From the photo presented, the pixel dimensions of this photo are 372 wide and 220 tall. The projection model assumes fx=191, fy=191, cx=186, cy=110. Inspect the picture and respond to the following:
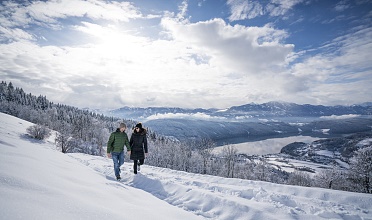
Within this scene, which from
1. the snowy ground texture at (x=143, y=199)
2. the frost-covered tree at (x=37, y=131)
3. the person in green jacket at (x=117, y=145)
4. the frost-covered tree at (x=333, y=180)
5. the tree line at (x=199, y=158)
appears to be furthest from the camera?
the frost-covered tree at (x=333, y=180)

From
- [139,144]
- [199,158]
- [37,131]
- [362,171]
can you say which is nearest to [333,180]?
[362,171]

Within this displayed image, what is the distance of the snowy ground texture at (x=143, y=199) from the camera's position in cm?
311

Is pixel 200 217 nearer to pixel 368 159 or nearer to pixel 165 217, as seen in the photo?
pixel 165 217

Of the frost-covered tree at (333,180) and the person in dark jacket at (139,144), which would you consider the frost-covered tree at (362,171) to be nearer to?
the frost-covered tree at (333,180)

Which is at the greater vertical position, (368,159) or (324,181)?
(368,159)

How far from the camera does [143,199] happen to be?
6434mm

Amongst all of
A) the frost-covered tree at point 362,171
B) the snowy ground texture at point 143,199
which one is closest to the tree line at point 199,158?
the frost-covered tree at point 362,171

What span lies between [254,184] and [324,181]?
51635mm

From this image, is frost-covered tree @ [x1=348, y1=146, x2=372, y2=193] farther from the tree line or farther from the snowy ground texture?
the snowy ground texture

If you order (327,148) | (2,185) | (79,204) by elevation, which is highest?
(2,185)

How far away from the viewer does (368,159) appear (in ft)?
93.2

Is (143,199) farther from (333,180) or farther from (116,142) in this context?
(333,180)

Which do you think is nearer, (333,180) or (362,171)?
(362,171)

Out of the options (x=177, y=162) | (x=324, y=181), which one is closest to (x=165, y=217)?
(x=324, y=181)
